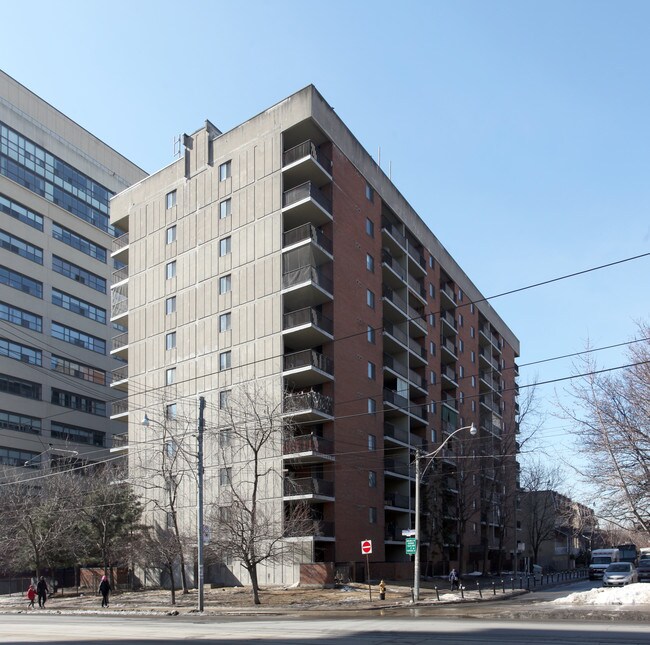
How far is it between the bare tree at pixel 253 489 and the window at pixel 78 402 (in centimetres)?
3354

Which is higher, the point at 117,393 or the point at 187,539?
the point at 117,393

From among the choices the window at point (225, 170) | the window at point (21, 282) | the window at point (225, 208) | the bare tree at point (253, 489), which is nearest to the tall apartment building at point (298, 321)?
the window at point (225, 170)

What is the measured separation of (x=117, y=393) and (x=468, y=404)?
3818 centimetres

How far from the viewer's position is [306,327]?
1943 inches

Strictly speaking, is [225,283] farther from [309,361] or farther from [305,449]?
[305,449]

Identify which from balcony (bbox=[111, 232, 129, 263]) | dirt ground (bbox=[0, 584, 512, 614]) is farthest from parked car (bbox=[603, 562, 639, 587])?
→ balcony (bbox=[111, 232, 129, 263])

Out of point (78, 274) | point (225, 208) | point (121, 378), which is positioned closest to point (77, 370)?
point (78, 274)

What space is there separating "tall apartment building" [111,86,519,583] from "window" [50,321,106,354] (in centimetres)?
1788

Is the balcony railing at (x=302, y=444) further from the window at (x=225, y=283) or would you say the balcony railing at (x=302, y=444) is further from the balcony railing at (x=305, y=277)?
the window at (x=225, y=283)

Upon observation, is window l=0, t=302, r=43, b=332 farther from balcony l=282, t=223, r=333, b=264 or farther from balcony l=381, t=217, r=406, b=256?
balcony l=381, t=217, r=406, b=256

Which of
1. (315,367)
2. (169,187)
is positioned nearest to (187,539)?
(315,367)

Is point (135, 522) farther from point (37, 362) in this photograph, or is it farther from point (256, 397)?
point (37, 362)

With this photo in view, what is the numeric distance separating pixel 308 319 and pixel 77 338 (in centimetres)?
4172

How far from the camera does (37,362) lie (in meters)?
77.0
